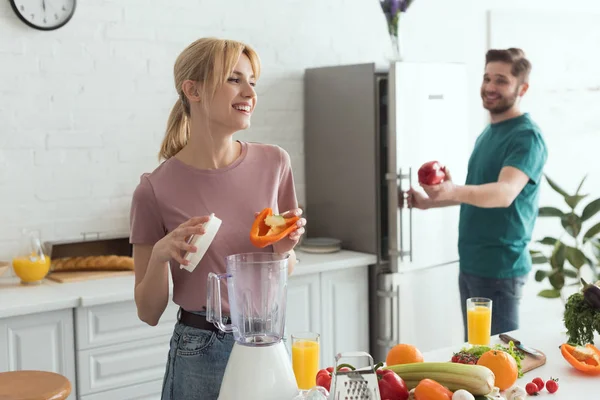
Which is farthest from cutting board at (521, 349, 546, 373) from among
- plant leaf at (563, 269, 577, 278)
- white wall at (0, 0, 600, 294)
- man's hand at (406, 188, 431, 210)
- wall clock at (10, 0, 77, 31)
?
plant leaf at (563, 269, 577, 278)

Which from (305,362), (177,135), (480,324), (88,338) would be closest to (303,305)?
(88,338)

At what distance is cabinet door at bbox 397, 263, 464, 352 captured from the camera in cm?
388

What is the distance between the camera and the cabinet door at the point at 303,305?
3.53m

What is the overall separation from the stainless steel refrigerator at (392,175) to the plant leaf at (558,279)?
68 cm

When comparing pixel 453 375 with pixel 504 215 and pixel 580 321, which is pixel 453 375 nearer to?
pixel 580 321

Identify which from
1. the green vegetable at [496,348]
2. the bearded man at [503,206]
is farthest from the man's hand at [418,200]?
the green vegetable at [496,348]

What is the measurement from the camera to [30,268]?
315 cm

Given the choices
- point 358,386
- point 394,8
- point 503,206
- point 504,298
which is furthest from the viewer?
point 394,8

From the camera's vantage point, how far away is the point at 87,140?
343cm

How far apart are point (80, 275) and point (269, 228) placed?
5.37 feet

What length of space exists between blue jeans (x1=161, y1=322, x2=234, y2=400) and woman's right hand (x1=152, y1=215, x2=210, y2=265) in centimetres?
27

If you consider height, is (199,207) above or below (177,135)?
below

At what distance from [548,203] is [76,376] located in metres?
3.35

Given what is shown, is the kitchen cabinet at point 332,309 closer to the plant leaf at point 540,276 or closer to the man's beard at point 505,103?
the man's beard at point 505,103
